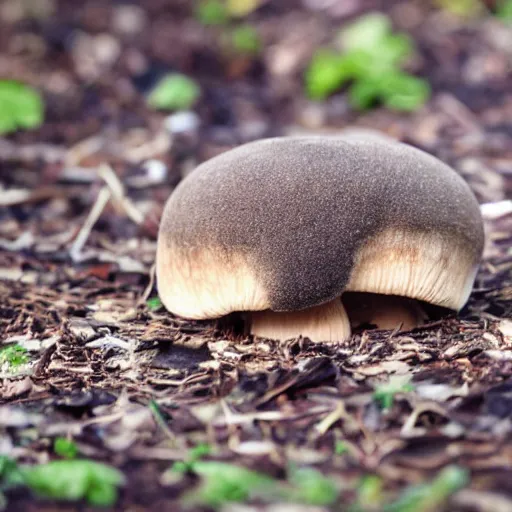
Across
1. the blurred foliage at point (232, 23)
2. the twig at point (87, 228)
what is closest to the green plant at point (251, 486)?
the twig at point (87, 228)

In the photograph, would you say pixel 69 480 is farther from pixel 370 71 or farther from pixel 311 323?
pixel 370 71

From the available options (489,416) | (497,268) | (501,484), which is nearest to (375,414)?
(489,416)

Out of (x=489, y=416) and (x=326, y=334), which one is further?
(x=326, y=334)

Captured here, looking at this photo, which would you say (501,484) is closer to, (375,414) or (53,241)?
(375,414)

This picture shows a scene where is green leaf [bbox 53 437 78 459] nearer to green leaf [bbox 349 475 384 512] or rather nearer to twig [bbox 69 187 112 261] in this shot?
green leaf [bbox 349 475 384 512]

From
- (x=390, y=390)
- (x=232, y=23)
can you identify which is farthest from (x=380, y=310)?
(x=232, y=23)

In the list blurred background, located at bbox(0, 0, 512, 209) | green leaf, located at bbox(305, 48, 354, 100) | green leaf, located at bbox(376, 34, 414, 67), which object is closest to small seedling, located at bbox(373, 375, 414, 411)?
blurred background, located at bbox(0, 0, 512, 209)
